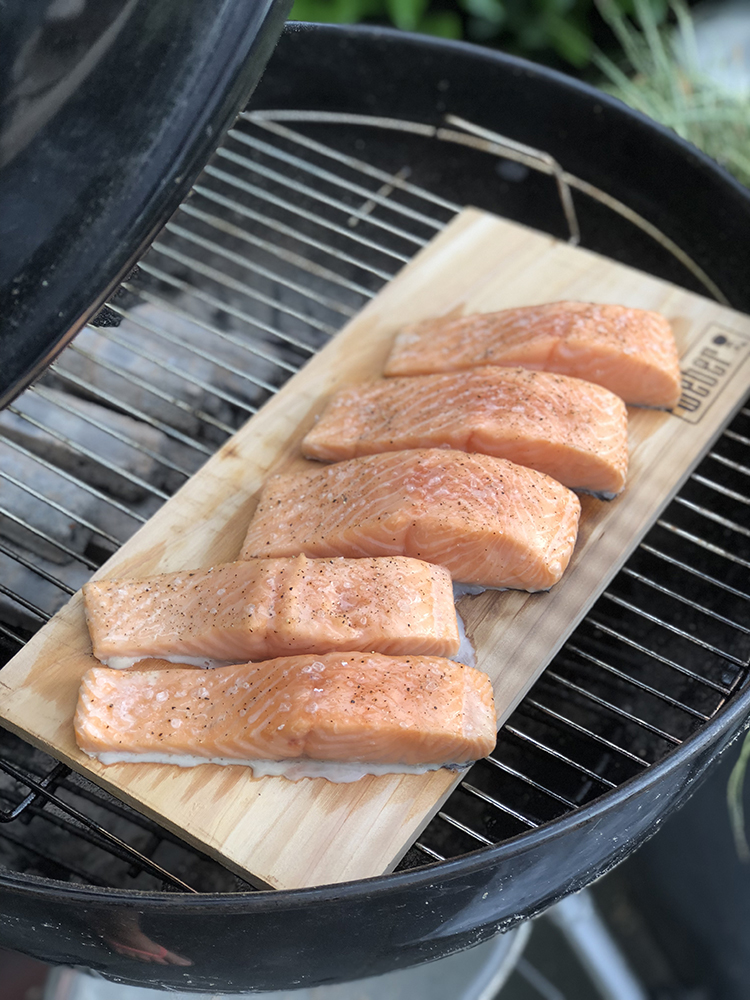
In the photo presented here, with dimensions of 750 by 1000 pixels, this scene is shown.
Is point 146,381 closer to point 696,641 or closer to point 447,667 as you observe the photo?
point 447,667

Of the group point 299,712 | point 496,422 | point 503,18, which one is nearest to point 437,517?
point 496,422

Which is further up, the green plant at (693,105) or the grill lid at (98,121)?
the green plant at (693,105)

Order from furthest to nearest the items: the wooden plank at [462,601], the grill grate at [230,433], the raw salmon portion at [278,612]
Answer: the grill grate at [230,433]
the raw salmon portion at [278,612]
the wooden plank at [462,601]

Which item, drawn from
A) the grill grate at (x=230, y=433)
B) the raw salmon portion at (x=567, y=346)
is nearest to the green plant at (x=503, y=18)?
the grill grate at (x=230, y=433)

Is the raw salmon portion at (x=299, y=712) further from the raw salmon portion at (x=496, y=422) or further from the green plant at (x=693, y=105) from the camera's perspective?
the green plant at (x=693, y=105)

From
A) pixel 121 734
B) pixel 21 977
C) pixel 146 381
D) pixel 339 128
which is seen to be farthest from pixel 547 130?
pixel 21 977

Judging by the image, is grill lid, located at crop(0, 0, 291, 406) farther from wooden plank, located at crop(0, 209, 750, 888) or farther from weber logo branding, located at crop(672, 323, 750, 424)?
weber logo branding, located at crop(672, 323, 750, 424)

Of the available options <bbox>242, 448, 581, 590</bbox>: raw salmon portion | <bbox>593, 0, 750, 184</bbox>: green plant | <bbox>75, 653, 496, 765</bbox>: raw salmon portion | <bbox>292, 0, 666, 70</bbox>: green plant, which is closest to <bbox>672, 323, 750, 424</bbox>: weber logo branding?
<bbox>242, 448, 581, 590</bbox>: raw salmon portion
